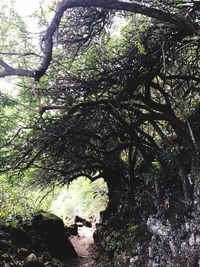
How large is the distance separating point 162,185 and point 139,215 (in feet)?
6.98

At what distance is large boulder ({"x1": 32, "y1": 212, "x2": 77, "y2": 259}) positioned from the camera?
1275 centimetres

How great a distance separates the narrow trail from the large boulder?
1.74ft

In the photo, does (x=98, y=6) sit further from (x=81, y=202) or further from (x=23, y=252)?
(x=81, y=202)

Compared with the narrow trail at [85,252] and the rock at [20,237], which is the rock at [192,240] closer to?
the narrow trail at [85,252]

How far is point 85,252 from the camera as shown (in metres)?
14.0

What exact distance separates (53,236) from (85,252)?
184 centimetres

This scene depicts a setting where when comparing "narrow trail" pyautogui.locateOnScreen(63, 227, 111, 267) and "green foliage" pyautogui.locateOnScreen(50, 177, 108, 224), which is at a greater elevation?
"green foliage" pyautogui.locateOnScreen(50, 177, 108, 224)

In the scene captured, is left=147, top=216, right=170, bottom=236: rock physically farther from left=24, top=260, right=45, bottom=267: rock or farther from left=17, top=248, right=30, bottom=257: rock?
left=17, top=248, right=30, bottom=257: rock

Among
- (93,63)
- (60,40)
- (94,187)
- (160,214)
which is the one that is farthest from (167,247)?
(94,187)

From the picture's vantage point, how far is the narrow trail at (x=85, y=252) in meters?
11.5

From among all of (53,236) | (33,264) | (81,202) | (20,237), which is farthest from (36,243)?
(81,202)

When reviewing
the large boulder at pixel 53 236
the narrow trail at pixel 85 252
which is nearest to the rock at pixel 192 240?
the narrow trail at pixel 85 252

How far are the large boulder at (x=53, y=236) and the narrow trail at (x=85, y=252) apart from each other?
1.74 feet

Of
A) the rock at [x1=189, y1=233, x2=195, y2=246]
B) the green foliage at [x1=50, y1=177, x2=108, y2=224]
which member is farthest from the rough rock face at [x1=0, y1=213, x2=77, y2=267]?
the green foliage at [x1=50, y1=177, x2=108, y2=224]
